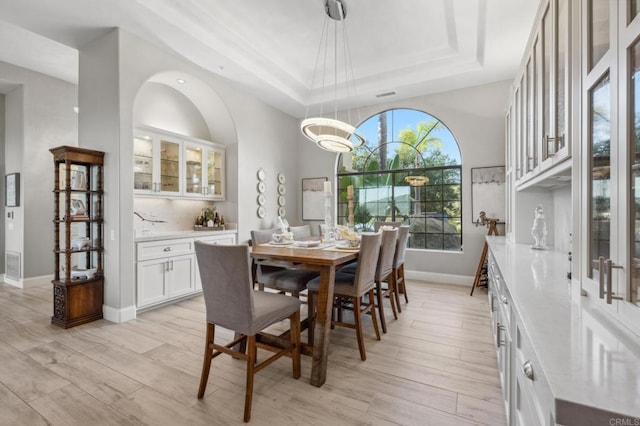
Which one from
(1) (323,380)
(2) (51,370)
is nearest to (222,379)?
(1) (323,380)

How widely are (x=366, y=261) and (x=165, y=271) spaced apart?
2.70m

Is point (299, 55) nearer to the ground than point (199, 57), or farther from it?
farther from it

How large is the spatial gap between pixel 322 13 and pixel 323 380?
3.75m

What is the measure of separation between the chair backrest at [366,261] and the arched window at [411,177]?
296 centimetres

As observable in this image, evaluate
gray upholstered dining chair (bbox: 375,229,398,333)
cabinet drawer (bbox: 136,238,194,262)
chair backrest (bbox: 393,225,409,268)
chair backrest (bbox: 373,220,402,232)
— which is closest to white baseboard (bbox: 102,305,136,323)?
cabinet drawer (bbox: 136,238,194,262)

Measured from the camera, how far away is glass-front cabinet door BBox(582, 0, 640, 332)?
91cm

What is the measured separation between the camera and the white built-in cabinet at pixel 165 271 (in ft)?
11.8

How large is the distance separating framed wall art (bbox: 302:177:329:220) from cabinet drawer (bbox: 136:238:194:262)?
2.74m

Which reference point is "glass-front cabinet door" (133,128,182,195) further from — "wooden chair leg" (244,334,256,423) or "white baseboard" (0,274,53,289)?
"wooden chair leg" (244,334,256,423)

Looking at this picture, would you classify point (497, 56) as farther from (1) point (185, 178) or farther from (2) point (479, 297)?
(1) point (185, 178)

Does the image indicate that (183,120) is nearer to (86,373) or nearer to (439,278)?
(86,373)

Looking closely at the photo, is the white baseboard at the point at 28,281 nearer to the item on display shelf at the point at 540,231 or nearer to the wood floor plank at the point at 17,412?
the wood floor plank at the point at 17,412

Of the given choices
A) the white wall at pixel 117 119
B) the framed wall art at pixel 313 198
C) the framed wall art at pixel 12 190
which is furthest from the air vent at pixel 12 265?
the framed wall art at pixel 313 198

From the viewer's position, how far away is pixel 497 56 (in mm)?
3967
